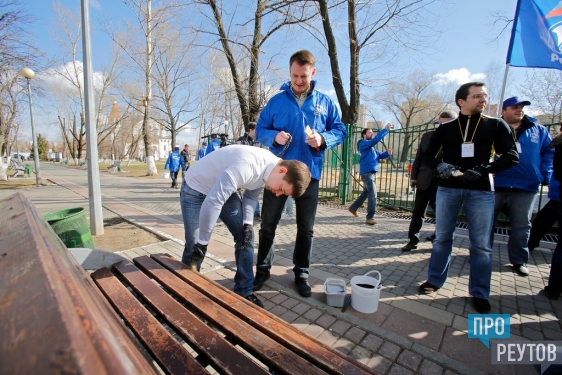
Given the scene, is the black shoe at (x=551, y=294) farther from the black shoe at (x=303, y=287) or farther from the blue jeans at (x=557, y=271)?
the black shoe at (x=303, y=287)

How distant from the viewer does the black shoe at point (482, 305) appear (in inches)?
94.8

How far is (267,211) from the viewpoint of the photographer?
2625 mm

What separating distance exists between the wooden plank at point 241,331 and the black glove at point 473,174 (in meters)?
2.16

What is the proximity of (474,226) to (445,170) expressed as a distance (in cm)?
57

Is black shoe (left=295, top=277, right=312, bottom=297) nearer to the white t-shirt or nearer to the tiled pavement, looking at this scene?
the tiled pavement

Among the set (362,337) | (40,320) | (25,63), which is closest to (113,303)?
(40,320)

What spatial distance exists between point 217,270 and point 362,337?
176cm

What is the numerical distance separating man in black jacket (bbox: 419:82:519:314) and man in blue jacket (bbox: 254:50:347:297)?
42.5 inches

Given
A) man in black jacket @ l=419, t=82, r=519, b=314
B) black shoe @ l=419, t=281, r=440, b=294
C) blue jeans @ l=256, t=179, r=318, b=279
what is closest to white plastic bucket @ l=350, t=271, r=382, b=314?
blue jeans @ l=256, t=179, r=318, b=279

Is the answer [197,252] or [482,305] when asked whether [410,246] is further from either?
[197,252]

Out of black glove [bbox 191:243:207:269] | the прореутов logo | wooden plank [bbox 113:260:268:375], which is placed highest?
black glove [bbox 191:243:207:269]

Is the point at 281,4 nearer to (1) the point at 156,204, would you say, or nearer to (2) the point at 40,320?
(1) the point at 156,204

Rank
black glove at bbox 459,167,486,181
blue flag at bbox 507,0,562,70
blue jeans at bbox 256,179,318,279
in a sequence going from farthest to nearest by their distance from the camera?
1. blue flag at bbox 507,0,562,70
2. blue jeans at bbox 256,179,318,279
3. black glove at bbox 459,167,486,181

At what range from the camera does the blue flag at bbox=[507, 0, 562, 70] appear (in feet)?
15.0
